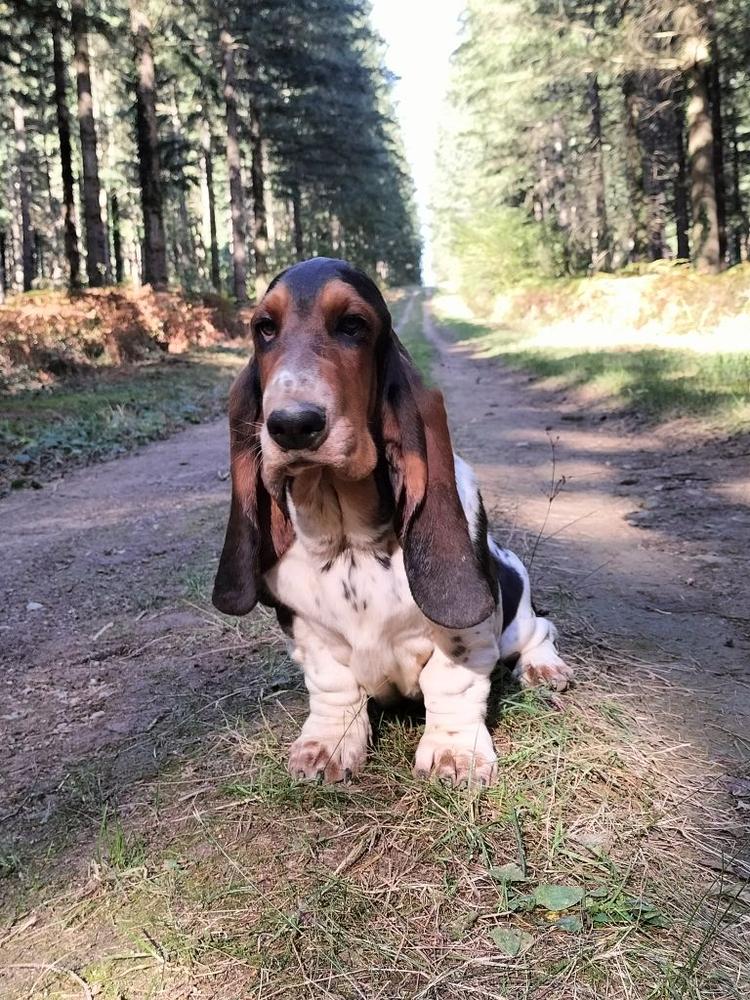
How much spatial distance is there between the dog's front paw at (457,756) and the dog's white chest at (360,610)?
211 mm

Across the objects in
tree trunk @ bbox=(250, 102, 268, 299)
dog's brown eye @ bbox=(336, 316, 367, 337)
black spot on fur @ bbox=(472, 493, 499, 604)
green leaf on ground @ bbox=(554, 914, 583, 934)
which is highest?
tree trunk @ bbox=(250, 102, 268, 299)

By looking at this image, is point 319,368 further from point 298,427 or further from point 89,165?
point 89,165

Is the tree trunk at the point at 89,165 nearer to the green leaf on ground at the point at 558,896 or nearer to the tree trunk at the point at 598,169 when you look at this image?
the tree trunk at the point at 598,169

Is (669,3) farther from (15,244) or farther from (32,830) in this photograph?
(15,244)

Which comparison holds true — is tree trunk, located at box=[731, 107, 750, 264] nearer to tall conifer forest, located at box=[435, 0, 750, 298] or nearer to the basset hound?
tall conifer forest, located at box=[435, 0, 750, 298]

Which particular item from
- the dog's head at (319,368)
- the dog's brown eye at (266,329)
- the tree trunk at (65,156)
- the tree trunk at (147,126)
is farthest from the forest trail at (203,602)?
the tree trunk at (65,156)

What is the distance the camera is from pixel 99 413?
1012 cm

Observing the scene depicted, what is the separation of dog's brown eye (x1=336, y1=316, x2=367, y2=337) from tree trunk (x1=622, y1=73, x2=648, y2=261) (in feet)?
74.7

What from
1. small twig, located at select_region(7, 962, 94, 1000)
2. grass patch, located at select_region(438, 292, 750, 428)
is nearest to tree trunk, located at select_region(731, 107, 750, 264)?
grass patch, located at select_region(438, 292, 750, 428)

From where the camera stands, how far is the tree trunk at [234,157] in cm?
2342

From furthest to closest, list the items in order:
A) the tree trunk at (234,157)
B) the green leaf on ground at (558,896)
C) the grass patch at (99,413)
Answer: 1. the tree trunk at (234,157)
2. the grass patch at (99,413)
3. the green leaf on ground at (558,896)

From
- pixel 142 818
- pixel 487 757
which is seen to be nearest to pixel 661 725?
pixel 487 757

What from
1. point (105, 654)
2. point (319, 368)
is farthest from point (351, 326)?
point (105, 654)

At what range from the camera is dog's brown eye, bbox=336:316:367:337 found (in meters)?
2.18
